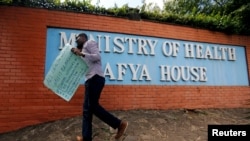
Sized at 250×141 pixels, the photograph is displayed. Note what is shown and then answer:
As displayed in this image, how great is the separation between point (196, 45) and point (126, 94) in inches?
88.5

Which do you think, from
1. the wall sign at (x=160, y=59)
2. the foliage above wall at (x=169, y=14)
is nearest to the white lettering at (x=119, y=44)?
the wall sign at (x=160, y=59)

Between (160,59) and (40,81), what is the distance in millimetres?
2617

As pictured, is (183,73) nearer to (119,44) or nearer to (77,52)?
(119,44)

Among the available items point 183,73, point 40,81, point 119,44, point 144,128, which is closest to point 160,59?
point 183,73

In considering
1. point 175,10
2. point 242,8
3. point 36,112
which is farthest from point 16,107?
point 175,10

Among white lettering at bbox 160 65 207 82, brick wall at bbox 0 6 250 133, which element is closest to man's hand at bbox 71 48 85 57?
brick wall at bbox 0 6 250 133

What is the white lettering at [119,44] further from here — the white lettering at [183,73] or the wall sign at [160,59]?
the white lettering at [183,73]

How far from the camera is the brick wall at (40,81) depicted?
5141 mm

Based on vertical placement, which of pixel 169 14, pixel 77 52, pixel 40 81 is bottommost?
pixel 40 81

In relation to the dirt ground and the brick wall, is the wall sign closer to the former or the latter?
the brick wall

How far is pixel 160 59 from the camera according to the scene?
21.4 feet

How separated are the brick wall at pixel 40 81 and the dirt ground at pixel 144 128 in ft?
0.67

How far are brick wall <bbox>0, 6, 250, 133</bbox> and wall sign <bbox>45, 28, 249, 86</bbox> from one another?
0.15 m

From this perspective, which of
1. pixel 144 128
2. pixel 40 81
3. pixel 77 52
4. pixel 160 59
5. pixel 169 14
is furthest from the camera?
pixel 169 14
